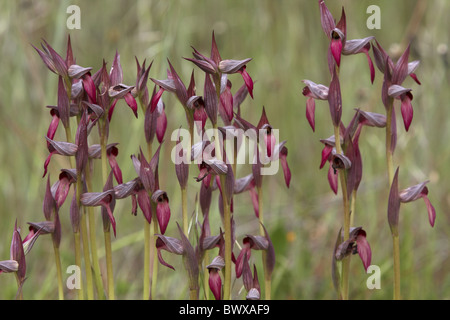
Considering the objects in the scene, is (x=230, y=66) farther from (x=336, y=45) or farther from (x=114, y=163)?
(x=114, y=163)

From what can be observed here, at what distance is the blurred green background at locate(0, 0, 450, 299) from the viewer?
1.69 meters

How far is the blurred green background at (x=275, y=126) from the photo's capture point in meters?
1.69

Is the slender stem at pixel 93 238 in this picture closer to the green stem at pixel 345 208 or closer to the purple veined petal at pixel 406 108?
the green stem at pixel 345 208

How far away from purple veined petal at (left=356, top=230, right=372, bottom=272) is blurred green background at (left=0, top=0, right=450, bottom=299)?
487 mm

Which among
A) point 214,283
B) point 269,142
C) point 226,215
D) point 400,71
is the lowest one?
point 214,283

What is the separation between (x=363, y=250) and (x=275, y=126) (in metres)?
1.43

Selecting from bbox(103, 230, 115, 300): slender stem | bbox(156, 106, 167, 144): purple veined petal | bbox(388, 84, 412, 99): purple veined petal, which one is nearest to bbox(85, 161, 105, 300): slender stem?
bbox(103, 230, 115, 300): slender stem

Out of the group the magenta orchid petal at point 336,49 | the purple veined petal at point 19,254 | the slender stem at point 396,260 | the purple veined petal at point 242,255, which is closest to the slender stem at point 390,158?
the slender stem at point 396,260

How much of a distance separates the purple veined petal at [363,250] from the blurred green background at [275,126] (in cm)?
49

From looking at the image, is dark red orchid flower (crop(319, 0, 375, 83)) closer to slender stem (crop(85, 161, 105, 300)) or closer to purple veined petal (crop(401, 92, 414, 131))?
purple veined petal (crop(401, 92, 414, 131))

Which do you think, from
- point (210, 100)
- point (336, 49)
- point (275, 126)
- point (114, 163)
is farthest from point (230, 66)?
point (275, 126)

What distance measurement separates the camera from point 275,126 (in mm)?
2371
